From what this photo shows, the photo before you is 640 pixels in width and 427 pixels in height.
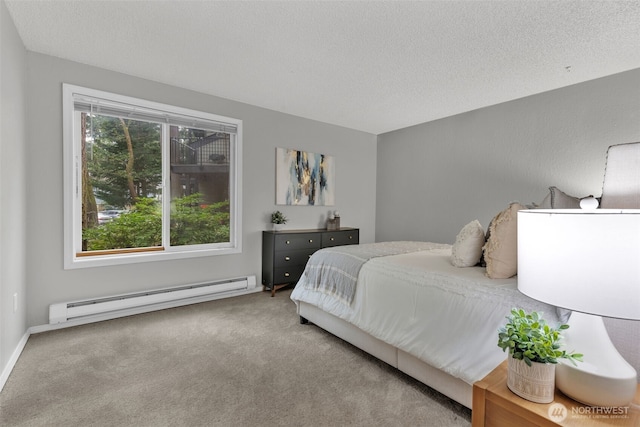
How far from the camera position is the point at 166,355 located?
222cm

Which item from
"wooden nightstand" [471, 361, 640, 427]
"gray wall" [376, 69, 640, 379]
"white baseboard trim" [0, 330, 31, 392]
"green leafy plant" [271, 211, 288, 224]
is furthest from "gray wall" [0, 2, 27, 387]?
"gray wall" [376, 69, 640, 379]

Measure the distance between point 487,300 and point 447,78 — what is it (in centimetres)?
234

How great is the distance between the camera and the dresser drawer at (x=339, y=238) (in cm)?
416

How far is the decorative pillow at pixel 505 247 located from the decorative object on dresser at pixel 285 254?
8.16ft

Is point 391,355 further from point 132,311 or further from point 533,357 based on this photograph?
point 132,311

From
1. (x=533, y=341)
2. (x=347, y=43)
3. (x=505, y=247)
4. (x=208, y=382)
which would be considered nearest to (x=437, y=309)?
(x=505, y=247)

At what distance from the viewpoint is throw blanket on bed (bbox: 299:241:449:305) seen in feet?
7.70

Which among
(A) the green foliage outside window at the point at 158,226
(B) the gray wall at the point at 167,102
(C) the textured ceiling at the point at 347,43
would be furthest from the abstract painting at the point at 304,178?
(C) the textured ceiling at the point at 347,43

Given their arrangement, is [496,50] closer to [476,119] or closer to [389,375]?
[476,119]

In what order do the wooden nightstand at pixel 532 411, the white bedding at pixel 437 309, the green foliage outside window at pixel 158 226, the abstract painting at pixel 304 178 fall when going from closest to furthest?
the wooden nightstand at pixel 532 411 → the white bedding at pixel 437 309 → the green foliage outside window at pixel 158 226 → the abstract painting at pixel 304 178

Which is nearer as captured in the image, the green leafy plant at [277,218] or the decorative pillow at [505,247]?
the decorative pillow at [505,247]

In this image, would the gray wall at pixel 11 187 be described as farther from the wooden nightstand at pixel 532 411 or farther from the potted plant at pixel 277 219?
the wooden nightstand at pixel 532 411

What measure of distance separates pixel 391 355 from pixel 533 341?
1212 millimetres

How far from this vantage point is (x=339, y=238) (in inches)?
170
